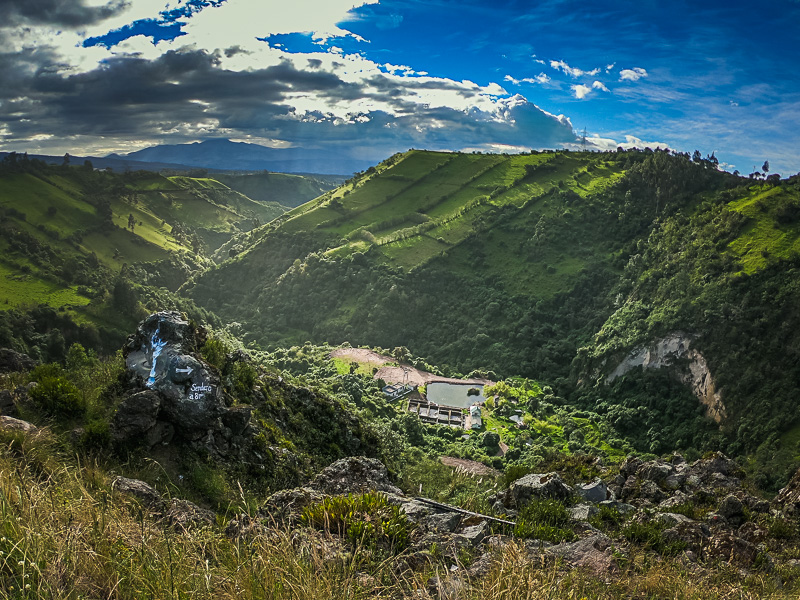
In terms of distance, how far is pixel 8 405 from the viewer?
10594 millimetres

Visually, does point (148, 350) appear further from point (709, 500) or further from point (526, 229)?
point (526, 229)

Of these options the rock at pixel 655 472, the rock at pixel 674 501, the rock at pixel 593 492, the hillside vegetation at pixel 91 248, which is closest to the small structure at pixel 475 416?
the rock at pixel 655 472

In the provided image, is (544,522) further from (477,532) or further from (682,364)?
(682,364)

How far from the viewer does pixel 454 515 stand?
9.15m

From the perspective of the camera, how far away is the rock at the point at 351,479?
425 inches

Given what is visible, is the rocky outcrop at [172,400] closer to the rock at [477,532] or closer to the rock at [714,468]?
the rock at [477,532]

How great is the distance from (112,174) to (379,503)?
190013 mm

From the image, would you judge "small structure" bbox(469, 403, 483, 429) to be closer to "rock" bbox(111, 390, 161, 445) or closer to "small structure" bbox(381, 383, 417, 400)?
"small structure" bbox(381, 383, 417, 400)

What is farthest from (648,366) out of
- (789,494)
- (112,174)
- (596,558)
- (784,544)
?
(112,174)

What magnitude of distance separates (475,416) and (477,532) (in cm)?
5399

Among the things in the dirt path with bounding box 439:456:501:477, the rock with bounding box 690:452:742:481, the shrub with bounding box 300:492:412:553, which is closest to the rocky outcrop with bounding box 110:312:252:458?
the shrub with bounding box 300:492:412:553

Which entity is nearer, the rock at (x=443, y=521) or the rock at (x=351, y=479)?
the rock at (x=443, y=521)

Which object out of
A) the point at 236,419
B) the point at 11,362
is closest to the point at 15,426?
the point at 236,419

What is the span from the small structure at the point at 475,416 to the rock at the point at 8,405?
5242 centimetres
